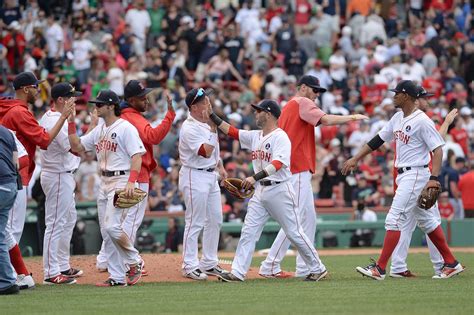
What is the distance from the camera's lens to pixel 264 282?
1265cm

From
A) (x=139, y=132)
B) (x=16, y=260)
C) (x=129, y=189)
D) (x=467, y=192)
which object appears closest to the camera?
(x=129, y=189)

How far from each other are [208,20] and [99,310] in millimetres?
18327

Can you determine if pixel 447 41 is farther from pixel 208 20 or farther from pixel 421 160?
pixel 421 160

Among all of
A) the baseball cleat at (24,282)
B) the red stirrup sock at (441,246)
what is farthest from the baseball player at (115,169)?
the red stirrup sock at (441,246)

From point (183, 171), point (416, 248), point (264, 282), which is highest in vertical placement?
point (183, 171)

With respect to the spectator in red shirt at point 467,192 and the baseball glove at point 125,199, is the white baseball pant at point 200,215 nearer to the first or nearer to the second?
the baseball glove at point 125,199

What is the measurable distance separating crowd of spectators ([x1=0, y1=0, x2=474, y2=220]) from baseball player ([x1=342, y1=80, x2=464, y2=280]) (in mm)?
8884

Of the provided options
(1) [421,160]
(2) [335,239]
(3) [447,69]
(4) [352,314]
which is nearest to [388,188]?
(2) [335,239]

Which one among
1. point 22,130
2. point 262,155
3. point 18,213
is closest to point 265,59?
point 262,155

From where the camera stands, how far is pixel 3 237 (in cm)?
1127

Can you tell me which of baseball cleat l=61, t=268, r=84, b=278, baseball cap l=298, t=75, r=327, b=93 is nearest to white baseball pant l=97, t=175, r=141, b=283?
baseball cleat l=61, t=268, r=84, b=278

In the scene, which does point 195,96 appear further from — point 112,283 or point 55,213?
point 112,283

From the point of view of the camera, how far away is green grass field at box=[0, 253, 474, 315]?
32.8 feet

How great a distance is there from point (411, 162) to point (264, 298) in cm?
283
